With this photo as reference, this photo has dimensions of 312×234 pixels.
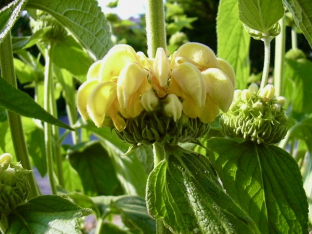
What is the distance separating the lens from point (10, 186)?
0.40 m

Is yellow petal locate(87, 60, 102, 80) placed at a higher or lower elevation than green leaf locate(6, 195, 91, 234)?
higher

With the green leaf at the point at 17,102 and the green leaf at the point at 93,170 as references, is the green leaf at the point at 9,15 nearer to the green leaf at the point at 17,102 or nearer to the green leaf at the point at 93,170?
the green leaf at the point at 17,102

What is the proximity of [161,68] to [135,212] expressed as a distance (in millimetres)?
296

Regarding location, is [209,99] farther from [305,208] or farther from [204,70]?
[305,208]

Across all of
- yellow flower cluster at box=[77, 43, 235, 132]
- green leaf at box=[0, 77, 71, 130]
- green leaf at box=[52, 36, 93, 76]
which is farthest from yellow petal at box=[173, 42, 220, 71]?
green leaf at box=[52, 36, 93, 76]

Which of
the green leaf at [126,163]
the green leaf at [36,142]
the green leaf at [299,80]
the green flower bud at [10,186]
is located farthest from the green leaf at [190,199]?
the green leaf at [299,80]

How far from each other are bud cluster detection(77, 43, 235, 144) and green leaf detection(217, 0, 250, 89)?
20 centimetres

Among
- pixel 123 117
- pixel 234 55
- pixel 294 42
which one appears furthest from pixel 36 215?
pixel 294 42

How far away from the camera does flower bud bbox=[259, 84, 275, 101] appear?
1.52ft

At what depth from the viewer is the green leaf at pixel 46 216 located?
36 centimetres

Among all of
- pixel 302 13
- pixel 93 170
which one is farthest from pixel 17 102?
pixel 93 170

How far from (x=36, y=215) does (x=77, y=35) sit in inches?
6.4

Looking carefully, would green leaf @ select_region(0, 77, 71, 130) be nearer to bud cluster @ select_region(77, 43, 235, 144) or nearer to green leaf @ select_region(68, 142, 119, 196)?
bud cluster @ select_region(77, 43, 235, 144)

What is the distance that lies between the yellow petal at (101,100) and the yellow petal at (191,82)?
0.04m
